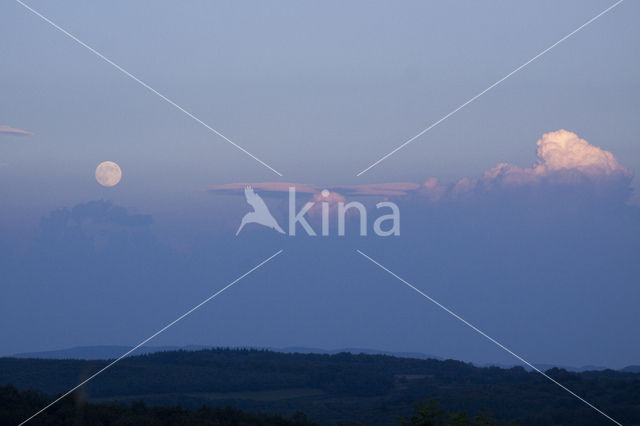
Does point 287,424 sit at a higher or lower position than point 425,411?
lower

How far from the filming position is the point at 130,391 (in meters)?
59.3

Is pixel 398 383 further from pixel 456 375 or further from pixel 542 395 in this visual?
pixel 542 395

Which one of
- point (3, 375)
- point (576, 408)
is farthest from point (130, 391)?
point (576, 408)

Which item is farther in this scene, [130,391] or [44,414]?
[130,391]

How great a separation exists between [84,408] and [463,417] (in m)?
16.8

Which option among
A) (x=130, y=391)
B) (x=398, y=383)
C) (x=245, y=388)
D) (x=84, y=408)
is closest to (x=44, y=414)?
(x=84, y=408)

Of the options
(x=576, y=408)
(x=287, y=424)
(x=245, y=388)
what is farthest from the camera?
(x=245, y=388)

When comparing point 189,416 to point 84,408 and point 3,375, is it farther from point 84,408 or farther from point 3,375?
point 3,375

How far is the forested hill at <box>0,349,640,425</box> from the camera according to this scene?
47.8m

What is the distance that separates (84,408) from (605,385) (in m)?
40.1

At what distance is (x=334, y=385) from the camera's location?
68.2 meters

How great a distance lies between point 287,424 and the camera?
3038cm

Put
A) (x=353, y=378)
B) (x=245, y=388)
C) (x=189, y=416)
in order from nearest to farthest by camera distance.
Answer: (x=189, y=416) < (x=245, y=388) < (x=353, y=378)

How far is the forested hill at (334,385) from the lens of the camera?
4784 cm
